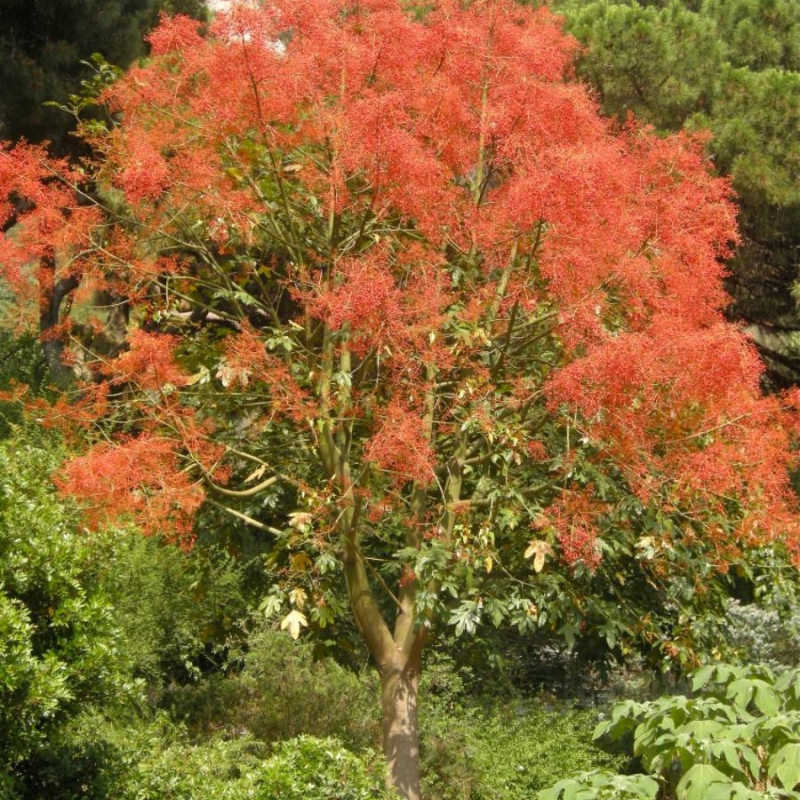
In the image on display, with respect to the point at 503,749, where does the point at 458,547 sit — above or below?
above

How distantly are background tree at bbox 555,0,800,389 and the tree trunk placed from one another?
5.41 metres

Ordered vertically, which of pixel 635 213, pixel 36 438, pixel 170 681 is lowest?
pixel 170 681

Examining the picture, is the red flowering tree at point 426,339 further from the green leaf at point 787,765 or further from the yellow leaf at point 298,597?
the green leaf at point 787,765

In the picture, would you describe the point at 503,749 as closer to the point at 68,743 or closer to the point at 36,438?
the point at 68,743

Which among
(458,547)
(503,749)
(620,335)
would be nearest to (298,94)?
(620,335)

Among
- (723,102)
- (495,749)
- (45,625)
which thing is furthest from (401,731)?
(723,102)

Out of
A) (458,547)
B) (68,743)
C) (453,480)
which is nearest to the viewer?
(68,743)

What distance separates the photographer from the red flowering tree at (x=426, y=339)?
6.88 meters

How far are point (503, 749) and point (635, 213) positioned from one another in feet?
12.0

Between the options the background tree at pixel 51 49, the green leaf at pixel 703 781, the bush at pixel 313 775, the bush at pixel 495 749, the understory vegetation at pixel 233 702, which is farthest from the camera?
the background tree at pixel 51 49

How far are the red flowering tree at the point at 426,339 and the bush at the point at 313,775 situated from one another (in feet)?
3.20

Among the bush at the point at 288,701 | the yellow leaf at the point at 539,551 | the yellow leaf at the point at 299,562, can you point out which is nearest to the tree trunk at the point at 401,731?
the yellow leaf at the point at 299,562

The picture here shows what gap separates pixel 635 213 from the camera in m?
7.56

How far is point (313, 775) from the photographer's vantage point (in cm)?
568
